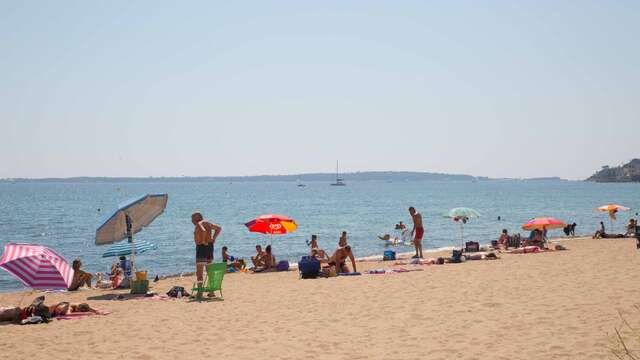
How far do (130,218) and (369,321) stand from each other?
6.56 m

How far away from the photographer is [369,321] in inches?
389

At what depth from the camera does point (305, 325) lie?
9.73 meters

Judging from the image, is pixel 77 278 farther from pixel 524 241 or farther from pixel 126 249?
pixel 524 241

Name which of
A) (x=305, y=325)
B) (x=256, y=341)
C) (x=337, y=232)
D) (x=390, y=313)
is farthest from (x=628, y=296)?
(x=337, y=232)

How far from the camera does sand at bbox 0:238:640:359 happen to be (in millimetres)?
8070

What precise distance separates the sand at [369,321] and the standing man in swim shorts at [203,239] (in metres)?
0.98

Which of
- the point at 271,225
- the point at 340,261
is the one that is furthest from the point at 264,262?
the point at 340,261

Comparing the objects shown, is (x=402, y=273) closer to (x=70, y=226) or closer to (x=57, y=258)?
(x=57, y=258)

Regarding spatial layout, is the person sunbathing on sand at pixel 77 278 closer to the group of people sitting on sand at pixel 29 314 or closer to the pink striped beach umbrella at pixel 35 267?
the group of people sitting on sand at pixel 29 314

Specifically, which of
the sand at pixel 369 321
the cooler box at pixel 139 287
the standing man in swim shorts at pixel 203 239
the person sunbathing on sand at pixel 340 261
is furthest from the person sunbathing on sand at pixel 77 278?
the person sunbathing on sand at pixel 340 261

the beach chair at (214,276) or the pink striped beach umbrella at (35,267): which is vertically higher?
the pink striped beach umbrella at (35,267)

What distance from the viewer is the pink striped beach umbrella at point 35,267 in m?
10.1

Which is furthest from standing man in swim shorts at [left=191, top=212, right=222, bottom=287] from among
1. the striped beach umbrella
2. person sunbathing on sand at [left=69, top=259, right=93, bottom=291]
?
person sunbathing on sand at [left=69, top=259, right=93, bottom=291]

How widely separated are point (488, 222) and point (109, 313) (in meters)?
49.5
